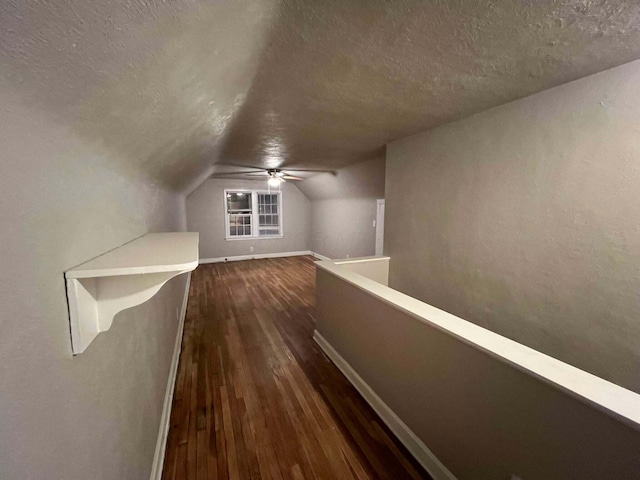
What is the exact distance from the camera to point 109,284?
76 cm

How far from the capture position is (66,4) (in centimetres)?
38

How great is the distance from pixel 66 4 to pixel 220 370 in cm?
266

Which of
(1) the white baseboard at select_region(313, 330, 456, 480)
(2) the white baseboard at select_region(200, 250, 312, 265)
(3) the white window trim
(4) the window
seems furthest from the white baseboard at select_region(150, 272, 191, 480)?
(4) the window

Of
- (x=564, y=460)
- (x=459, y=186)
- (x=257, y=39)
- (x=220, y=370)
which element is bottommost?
(x=220, y=370)

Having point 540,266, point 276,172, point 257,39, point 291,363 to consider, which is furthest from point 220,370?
point 276,172

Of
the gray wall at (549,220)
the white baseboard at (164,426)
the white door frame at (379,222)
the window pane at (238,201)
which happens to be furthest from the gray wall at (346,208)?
the white baseboard at (164,426)

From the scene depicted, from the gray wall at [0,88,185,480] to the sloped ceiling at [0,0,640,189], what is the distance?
8 cm

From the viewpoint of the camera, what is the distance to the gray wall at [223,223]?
21.8 feet

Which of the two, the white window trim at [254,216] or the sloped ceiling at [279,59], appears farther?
the white window trim at [254,216]

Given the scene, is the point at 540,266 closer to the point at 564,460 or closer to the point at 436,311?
the point at 436,311

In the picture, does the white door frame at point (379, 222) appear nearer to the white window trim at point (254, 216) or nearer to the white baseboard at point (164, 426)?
the white window trim at point (254, 216)

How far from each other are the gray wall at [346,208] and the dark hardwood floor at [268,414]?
2648 millimetres

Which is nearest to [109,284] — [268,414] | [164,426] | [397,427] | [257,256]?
[164,426]

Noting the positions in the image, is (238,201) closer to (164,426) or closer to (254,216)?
(254,216)
